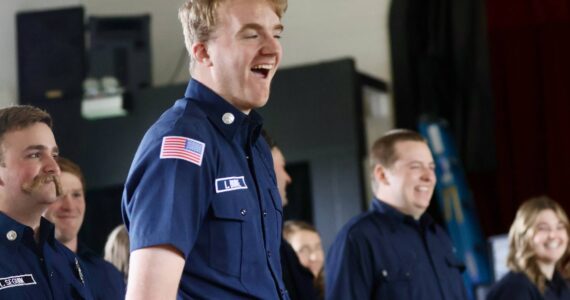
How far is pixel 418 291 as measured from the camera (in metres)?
4.11

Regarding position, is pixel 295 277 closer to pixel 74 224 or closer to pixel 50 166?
pixel 74 224

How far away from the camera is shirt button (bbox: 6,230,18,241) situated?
10.1ft

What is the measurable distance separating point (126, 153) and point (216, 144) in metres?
6.67

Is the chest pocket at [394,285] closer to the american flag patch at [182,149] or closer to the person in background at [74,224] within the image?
the person in background at [74,224]

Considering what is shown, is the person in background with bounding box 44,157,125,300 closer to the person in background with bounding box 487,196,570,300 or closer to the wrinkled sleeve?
the wrinkled sleeve

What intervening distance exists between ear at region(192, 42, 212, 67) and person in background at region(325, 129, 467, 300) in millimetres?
1983

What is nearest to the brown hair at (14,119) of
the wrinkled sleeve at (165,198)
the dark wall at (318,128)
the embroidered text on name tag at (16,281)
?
the embroidered text on name tag at (16,281)

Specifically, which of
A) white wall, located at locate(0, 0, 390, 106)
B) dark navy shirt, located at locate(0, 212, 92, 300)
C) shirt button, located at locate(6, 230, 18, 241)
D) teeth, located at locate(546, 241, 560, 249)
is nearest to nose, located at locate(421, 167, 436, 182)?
teeth, located at locate(546, 241, 560, 249)

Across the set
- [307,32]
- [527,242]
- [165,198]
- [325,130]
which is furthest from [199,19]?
[307,32]

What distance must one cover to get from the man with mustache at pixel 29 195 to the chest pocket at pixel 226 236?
1.09 m

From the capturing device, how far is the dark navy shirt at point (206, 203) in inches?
80.9

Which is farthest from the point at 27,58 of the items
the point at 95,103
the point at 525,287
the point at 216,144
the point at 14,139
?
the point at 216,144

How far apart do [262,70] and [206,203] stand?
31 cm

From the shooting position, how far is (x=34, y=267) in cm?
310
